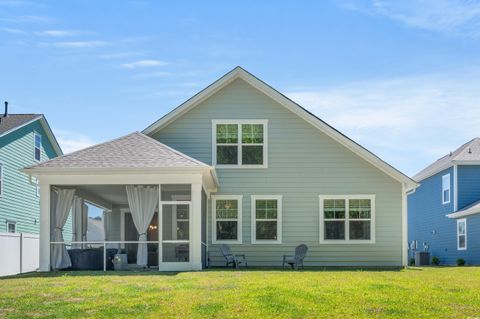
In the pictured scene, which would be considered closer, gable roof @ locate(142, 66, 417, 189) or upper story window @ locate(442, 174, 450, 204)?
gable roof @ locate(142, 66, 417, 189)

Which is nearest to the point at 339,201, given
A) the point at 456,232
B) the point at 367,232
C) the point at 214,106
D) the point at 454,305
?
the point at 367,232

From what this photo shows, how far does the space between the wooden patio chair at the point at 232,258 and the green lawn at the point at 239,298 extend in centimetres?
678

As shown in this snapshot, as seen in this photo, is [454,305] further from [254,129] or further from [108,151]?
[254,129]

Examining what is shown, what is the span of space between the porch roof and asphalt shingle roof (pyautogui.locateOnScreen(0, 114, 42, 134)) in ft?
28.9

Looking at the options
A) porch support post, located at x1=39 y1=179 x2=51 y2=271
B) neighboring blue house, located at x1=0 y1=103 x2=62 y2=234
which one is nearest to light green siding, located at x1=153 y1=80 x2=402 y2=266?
porch support post, located at x1=39 y1=179 x2=51 y2=271

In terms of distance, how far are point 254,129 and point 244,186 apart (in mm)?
2015

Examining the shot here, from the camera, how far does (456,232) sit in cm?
3284

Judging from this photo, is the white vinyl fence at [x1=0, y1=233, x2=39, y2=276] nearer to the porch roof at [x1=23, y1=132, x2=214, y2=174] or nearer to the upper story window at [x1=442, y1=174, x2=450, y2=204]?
the porch roof at [x1=23, y1=132, x2=214, y2=174]

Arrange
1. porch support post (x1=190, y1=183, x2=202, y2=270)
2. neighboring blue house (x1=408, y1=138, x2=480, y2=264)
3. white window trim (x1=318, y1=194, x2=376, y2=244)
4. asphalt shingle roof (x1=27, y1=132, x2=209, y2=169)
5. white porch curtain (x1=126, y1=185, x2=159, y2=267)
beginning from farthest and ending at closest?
neighboring blue house (x1=408, y1=138, x2=480, y2=264)
white window trim (x1=318, y1=194, x2=376, y2=244)
white porch curtain (x1=126, y1=185, x2=159, y2=267)
asphalt shingle roof (x1=27, y1=132, x2=209, y2=169)
porch support post (x1=190, y1=183, x2=202, y2=270)

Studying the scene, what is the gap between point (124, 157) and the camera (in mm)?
20047

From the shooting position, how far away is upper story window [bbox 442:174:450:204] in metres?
33.6

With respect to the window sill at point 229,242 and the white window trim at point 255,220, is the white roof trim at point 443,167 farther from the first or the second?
the window sill at point 229,242

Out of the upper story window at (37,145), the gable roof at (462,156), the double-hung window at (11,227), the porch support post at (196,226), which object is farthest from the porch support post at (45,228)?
the gable roof at (462,156)

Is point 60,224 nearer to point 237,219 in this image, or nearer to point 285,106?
point 237,219
